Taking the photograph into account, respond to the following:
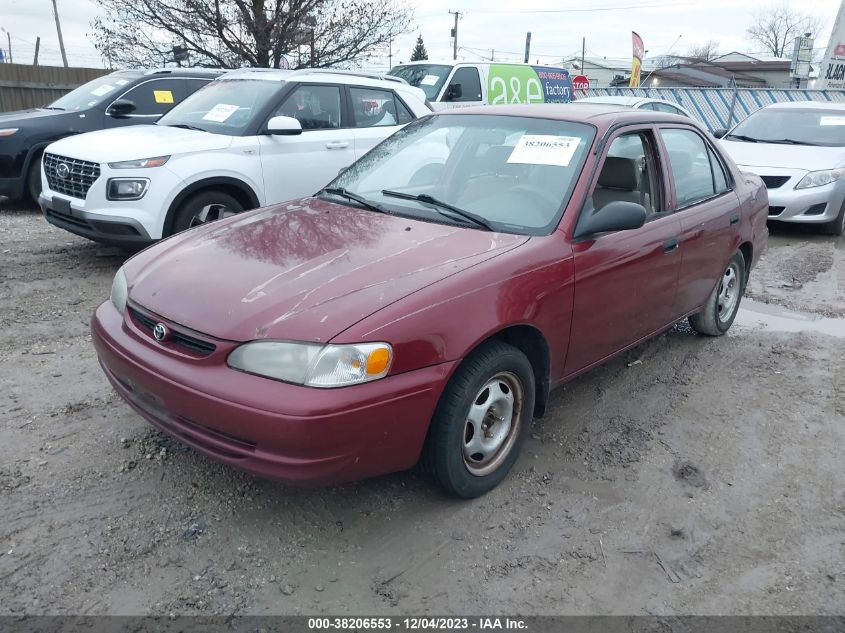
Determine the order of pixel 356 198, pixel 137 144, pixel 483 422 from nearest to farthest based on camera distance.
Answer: pixel 483 422 → pixel 356 198 → pixel 137 144

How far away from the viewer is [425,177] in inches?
156

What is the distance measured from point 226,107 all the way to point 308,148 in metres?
0.89

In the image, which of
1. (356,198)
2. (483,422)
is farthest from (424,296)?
(356,198)

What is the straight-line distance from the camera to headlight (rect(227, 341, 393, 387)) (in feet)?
8.33

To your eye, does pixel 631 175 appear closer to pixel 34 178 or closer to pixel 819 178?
pixel 819 178

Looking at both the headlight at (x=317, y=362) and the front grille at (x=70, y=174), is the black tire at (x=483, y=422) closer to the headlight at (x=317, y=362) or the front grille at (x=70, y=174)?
the headlight at (x=317, y=362)

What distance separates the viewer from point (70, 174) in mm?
6137

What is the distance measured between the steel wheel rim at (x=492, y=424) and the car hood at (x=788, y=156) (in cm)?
700

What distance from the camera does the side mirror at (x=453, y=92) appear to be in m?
11.5

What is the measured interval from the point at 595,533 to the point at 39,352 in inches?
145

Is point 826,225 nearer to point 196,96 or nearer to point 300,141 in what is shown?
point 300,141

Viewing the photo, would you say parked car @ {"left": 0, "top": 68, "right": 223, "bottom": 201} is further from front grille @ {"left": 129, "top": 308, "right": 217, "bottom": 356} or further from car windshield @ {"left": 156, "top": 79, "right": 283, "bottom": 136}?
front grille @ {"left": 129, "top": 308, "right": 217, "bottom": 356}

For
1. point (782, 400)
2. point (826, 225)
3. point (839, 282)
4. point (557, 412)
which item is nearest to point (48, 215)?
point (557, 412)

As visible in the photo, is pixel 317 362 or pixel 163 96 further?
pixel 163 96
